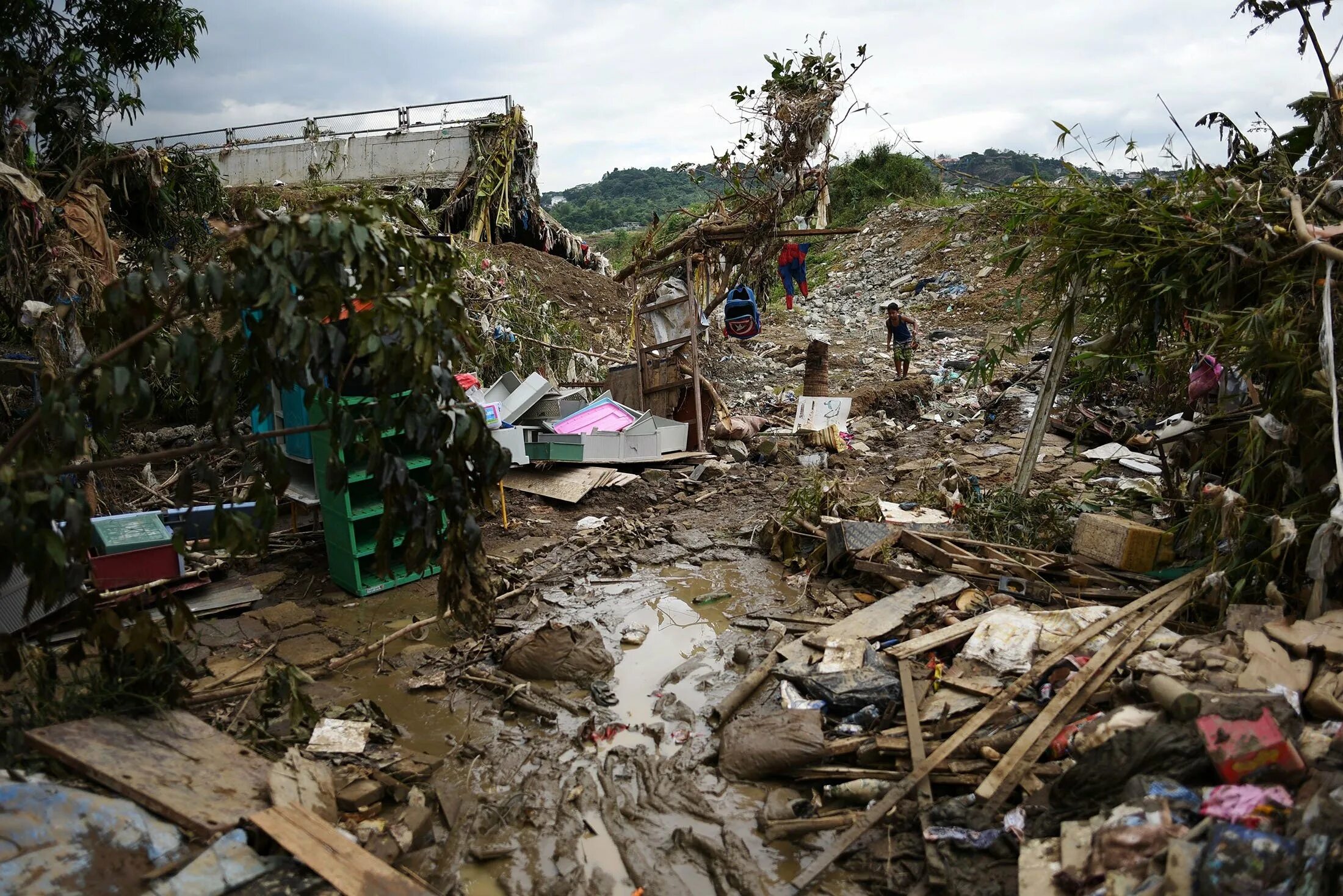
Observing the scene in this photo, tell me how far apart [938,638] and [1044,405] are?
2524mm

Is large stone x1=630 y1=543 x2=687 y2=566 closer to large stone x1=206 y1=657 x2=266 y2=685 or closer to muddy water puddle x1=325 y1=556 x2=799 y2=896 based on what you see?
muddy water puddle x1=325 y1=556 x2=799 y2=896

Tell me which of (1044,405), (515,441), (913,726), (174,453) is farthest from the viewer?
(515,441)

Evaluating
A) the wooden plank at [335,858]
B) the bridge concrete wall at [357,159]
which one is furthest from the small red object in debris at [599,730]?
the bridge concrete wall at [357,159]

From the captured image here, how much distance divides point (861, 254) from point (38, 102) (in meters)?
18.7

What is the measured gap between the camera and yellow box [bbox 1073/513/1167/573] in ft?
16.0

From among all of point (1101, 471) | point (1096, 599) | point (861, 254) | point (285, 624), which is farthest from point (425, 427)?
point (861, 254)

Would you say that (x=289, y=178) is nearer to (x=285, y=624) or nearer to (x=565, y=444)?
(x=565, y=444)

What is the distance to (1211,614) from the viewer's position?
14.0 ft

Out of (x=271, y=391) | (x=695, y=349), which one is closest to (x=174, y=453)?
(x=271, y=391)

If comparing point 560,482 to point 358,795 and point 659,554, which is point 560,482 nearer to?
point 659,554

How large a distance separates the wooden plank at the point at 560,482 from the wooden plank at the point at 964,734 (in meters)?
4.60

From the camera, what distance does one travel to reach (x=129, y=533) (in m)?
5.30

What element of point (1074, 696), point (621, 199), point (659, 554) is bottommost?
point (659, 554)

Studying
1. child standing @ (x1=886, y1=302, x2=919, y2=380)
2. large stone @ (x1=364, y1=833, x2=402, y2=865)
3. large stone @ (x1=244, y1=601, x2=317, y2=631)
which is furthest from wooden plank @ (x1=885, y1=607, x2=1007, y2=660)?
child standing @ (x1=886, y1=302, x2=919, y2=380)
